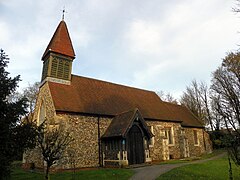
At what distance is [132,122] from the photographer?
1847cm

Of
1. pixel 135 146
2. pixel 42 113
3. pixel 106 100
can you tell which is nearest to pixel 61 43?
pixel 42 113

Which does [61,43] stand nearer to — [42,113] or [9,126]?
[42,113]

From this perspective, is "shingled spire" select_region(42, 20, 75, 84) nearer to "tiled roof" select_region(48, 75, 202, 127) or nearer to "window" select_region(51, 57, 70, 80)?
"window" select_region(51, 57, 70, 80)

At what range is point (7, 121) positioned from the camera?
9453 millimetres

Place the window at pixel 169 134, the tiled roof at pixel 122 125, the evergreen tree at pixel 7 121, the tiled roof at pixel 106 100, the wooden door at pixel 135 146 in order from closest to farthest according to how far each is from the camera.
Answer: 1. the evergreen tree at pixel 7 121
2. the tiled roof at pixel 122 125
3. the wooden door at pixel 135 146
4. the tiled roof at pixel 106 100
5. the window at pixel 169 134

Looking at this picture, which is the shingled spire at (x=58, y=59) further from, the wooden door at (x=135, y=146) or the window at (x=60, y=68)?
the wooden door at (x=135, y=146)

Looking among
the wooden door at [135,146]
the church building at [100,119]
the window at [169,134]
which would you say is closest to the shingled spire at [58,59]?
the church building at [100,119]

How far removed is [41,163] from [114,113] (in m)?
8.15

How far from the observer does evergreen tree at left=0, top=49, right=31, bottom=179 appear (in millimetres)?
9031

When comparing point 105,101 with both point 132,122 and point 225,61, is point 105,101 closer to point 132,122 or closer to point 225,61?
point 132,122

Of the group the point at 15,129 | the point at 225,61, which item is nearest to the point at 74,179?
the point at 15,129

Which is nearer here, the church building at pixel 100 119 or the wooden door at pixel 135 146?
the church building at pixel 100 119

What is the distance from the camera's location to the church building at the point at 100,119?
18.2 m

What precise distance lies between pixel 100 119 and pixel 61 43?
30.3 ft
